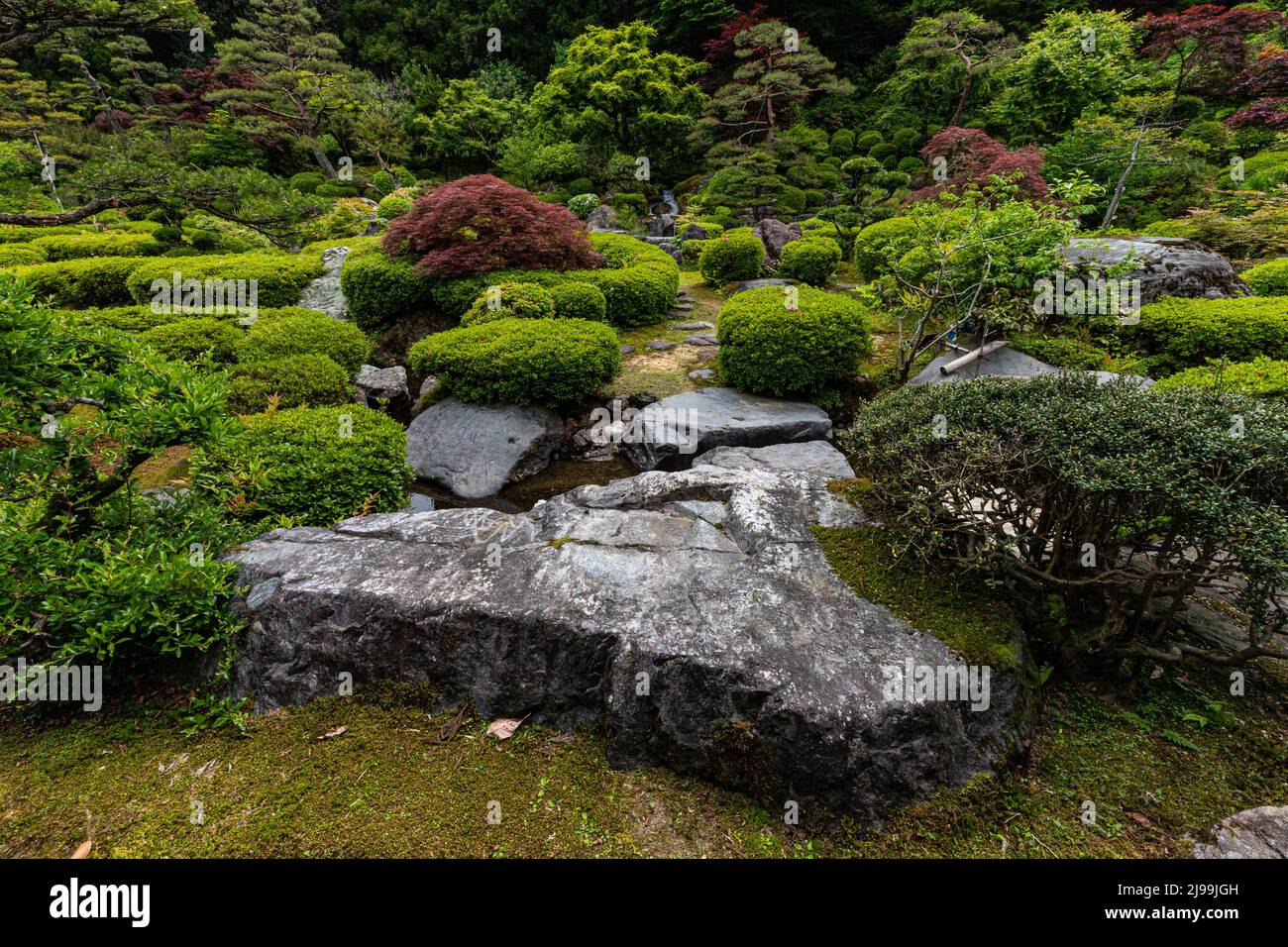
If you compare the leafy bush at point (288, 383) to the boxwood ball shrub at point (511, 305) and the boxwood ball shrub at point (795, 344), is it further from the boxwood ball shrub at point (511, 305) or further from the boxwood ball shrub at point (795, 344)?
the boxwood ball shrub at point (795, 344)

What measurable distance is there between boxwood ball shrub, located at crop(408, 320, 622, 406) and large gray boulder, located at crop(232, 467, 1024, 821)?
317 centimetres

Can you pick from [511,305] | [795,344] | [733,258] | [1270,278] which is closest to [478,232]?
[511,305]

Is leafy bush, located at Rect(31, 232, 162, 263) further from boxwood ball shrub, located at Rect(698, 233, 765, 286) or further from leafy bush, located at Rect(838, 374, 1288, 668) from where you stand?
leafy bush, located at Rect(838, 374, 1288, 668)

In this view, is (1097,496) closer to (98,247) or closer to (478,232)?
(478,232)

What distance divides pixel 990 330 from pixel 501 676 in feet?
27.7

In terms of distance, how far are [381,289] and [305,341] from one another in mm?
2863

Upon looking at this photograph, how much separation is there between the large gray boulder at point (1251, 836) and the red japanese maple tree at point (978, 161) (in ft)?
34.0

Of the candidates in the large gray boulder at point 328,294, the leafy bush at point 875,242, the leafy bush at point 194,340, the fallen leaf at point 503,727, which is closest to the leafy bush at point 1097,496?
the fallen leaf at point 503,727

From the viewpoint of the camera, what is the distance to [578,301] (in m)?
9.08

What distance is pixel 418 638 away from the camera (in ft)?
11.0

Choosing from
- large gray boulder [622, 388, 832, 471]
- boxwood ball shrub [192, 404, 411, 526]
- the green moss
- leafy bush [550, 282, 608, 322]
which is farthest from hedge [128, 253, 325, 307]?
the green moss

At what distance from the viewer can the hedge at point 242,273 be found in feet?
35.6

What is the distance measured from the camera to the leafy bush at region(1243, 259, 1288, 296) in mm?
8508

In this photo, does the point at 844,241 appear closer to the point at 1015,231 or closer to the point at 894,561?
the point at 1015,231
